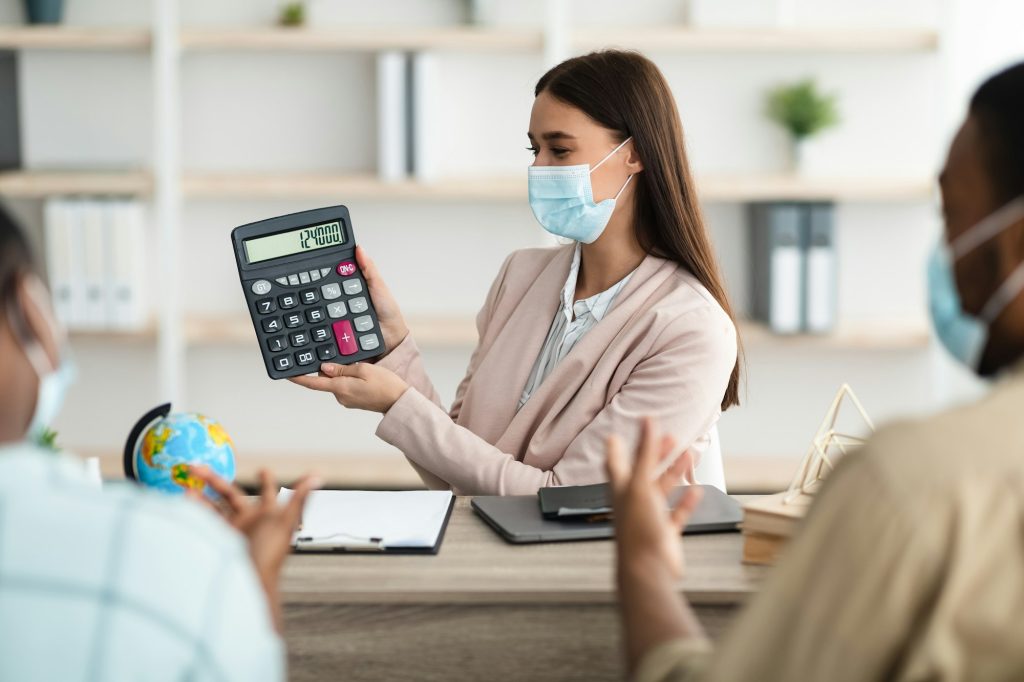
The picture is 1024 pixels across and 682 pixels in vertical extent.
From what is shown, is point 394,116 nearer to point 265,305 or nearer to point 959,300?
point 265,305

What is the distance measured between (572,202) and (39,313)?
120cm

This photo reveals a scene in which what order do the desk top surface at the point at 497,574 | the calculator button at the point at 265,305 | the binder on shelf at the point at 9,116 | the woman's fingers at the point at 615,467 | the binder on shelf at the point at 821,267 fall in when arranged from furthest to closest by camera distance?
the binder on shelf at the point at 9,116, the binder on shelf at the point at 821,267, the calculator button at the point at 265,305, the desk top surface at the point at 497,574, the woman's fingers at the point at 615,467

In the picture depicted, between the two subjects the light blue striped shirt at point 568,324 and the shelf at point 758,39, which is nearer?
the light blue striped shirt at point 568,324

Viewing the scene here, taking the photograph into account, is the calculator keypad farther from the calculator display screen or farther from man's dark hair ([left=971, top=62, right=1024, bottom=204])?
man's dark hair ([left=971, top=62, right=1024, bottom=204])

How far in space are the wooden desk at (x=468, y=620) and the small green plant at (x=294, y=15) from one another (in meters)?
A: 2.37

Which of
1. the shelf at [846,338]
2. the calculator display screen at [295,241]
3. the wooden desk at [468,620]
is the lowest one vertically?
the shelf at [846,338]

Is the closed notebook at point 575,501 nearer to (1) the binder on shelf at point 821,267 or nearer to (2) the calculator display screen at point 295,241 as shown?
(2) the calculator display screen at point 295,241

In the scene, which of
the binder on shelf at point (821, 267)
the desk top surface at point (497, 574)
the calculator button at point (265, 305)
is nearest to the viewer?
the desk top surface at point (497, 574)

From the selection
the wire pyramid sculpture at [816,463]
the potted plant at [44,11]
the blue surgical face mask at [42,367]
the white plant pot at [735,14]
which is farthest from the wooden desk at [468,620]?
the potted plant at [44,11]

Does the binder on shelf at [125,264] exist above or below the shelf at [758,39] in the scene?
below

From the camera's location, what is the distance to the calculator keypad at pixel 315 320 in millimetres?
1806

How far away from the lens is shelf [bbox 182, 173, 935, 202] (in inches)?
129

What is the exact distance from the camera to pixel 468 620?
131 cm

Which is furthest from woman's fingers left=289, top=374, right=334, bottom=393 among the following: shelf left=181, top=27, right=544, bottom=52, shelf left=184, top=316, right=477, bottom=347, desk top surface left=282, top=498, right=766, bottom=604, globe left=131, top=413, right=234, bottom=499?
shelf left=181, top=27, right=544, bottom=52
